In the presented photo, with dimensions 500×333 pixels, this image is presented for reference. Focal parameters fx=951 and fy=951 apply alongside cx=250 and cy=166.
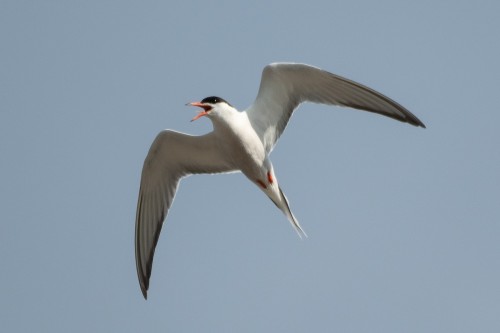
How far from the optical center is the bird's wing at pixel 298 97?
32.7 ft

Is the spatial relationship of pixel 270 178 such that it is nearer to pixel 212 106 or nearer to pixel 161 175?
pixel 212 106

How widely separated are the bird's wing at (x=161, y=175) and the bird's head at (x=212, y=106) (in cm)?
63

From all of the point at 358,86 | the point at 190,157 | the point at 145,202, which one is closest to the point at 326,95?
the point at 358,86

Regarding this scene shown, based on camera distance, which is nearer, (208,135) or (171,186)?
(208,135)

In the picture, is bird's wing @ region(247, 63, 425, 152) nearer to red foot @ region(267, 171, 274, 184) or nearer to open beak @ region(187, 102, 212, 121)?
red foot @ region(267, 171, 274, 184)

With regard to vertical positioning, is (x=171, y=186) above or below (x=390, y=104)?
below

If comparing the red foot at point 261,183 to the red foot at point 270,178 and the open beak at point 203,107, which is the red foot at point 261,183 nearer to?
the red foot at point 270,178

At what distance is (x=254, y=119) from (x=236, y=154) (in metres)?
0.50

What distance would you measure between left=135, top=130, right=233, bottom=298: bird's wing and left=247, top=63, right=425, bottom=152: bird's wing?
0.66m

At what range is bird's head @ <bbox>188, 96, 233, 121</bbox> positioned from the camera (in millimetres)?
9852

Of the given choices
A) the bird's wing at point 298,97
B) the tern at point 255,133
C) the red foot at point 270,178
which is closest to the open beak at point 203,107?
the tern at point 255,133

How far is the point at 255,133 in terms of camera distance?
1006cm

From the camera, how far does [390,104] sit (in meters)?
9.95

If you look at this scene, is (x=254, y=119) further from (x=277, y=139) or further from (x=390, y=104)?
(x=390, y=104)
